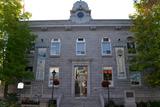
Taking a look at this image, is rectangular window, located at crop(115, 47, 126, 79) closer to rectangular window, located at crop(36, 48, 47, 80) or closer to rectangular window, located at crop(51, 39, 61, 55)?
rectangular window, located at crop(51, 39, 61, 55)

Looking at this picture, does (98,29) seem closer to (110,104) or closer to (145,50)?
(145,50)

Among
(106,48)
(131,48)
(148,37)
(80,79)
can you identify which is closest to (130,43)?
(131,48)

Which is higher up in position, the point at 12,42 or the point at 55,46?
the point at 55,46

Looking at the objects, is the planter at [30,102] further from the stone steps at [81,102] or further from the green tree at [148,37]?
the green tree at [148,37]

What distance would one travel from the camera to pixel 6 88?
2661 centimetres

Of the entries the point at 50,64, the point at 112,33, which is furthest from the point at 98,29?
the point at 50,64

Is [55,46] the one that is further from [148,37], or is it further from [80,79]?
[148,37]

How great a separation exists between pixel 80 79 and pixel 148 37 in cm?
802

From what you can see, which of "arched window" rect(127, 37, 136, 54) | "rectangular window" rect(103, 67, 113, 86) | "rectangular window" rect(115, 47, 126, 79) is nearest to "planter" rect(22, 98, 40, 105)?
"rectangular window" rect(103, 67, 113, 86)

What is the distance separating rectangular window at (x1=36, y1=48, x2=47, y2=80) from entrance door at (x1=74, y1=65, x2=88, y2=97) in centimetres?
326

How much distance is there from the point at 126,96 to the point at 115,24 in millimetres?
8877

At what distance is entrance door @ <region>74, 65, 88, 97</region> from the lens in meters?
27.7

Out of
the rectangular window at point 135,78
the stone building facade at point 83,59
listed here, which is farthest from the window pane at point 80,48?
the rectangular window at point 135,78

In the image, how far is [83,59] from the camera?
28000 millimetres
